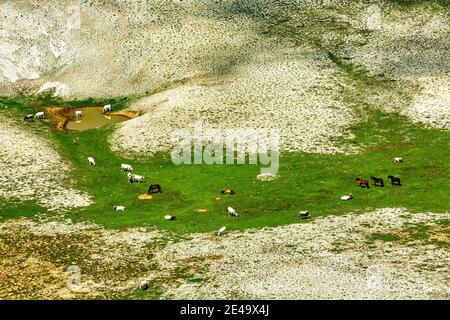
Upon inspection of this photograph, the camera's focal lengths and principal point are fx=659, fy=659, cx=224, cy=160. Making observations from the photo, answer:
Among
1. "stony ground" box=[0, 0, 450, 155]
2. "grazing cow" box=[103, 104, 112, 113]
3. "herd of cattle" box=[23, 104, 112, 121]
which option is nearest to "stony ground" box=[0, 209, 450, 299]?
"stony ground" box=[0, 0, 450, 155]

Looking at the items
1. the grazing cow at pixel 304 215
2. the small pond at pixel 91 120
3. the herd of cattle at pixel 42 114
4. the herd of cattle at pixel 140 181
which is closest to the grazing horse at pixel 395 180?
the grazing cow at pixel 304 215

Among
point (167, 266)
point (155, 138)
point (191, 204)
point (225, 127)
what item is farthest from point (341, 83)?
point (167, 266)

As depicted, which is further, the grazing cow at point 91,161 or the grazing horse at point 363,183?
the grazing cow at point 91,161

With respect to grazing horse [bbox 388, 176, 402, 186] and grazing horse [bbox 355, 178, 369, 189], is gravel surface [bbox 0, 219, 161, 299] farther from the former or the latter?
grazing horse [bbox 388, 176, 402, 186]

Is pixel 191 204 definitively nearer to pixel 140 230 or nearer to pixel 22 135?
pixel 140 230

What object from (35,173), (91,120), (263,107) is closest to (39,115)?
(91,120)

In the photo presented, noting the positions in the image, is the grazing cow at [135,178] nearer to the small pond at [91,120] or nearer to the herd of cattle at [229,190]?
the herd of cattle at [229,190]
